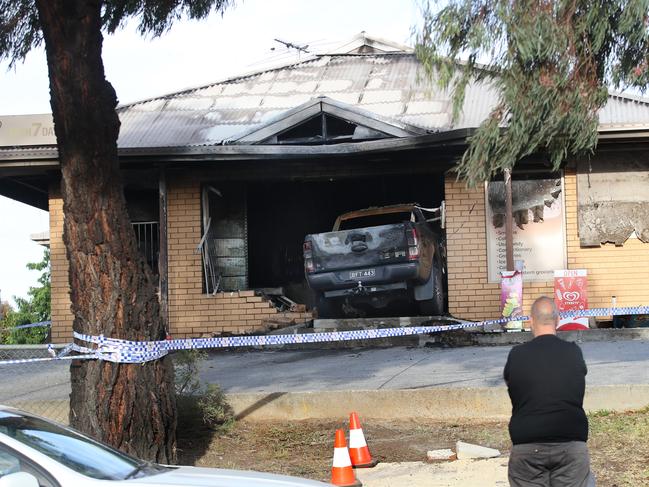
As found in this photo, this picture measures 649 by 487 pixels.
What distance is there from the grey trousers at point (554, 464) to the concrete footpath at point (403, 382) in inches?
167

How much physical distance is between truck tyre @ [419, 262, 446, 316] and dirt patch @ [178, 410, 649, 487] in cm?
630

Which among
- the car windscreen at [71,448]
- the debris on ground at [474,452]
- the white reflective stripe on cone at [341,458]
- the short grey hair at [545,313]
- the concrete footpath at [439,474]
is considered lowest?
the concrete footpath at [439,474]

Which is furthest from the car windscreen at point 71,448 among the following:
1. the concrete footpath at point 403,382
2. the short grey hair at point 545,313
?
the concrete footpath at point 403,382

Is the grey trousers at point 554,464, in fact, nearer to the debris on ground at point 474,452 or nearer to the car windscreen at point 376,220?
the debris on ground at point 474,452

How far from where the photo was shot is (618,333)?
14.2m

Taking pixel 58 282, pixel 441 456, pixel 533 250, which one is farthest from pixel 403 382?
pixel 58 282

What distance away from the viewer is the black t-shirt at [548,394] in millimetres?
4949

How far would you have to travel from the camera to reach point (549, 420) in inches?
195

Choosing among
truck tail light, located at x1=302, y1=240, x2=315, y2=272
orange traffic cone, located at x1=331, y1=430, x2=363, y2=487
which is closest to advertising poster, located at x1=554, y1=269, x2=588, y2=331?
truck tail light, located at x1=302, y1=240, x2=315, y2=272

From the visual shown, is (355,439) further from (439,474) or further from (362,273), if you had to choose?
(362,273)

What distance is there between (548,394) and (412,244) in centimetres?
1023

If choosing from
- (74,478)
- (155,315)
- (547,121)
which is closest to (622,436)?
(547,121)

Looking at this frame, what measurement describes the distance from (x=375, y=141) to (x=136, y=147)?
4070 mm

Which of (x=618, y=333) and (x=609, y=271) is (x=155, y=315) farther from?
(x=609, y=271)
